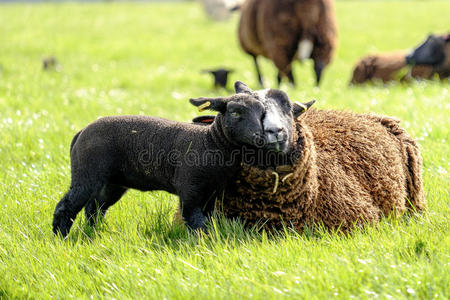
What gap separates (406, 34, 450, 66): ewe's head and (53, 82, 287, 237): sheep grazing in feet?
28.7

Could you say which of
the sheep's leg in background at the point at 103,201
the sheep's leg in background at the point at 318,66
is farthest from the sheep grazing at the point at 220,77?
the sheep's leg in background at the point at 103,201

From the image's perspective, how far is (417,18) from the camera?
26.3m

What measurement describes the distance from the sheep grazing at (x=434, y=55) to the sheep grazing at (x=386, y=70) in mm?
129

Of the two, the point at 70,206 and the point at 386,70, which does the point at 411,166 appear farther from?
the point at 386,70

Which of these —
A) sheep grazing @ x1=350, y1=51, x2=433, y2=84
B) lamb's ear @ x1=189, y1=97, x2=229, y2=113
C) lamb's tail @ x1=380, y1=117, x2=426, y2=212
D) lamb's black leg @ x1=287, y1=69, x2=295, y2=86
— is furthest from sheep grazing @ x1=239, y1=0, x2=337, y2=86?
lamb's ear @ x1=189, y1=97, x2=229, y2=113

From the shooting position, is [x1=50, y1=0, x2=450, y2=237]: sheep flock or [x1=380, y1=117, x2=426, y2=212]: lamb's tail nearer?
[x1=50, y1=0, x2=450, y2=237]: sheep flock

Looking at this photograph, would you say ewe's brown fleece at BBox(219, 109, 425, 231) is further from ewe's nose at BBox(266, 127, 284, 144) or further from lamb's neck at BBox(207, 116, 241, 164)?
ewe's nose at BBox(266, 127, 284, 144)

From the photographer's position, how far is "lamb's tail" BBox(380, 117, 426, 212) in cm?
444

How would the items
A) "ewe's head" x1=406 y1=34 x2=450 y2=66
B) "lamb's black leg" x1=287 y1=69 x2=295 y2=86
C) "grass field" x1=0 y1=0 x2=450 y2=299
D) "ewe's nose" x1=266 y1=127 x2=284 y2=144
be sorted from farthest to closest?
"ewe's head" x1=406 y1=34 x2=450 y2=66
"lamb's black leg" x1=287 y1=69 x2=295 y2=86
"ewe's nose" x1=266 y1=127 x2=284 y2=144
"grass field" x1=0 y1=0 x2=450 y2=299

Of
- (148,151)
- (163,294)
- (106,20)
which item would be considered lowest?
(163,294)

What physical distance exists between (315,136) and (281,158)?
0.77 metres

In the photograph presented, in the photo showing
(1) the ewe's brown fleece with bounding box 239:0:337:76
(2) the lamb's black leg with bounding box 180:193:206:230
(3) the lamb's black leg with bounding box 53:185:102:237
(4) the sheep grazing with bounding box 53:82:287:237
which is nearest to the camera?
(4) the sheep grazing with bounding box 53:82:287:237

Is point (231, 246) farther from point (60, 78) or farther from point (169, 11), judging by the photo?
point (169, 11)

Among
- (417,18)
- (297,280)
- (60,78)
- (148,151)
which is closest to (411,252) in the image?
(297,280)
